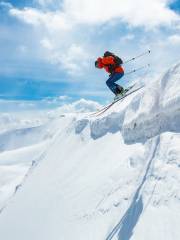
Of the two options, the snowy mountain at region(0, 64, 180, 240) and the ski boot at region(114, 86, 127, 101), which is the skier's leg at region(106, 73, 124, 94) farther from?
the snowy mountain at region(0, 64, 180, 240)

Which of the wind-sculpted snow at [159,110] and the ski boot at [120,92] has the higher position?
the ski boot at [120,92]

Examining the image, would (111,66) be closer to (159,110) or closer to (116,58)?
(116,58)

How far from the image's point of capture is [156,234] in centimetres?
1052

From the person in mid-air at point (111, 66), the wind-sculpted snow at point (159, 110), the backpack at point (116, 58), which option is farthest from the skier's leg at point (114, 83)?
the wind-sculpted snow at point (159, 110)

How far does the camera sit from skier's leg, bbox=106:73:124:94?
2222 centimetres

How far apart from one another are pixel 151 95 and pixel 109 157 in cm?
441

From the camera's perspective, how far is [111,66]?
2200 centimetres

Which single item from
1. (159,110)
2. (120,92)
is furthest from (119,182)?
(120,92)

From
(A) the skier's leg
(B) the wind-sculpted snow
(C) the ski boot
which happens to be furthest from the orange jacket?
(B) the wind-sculpted snow

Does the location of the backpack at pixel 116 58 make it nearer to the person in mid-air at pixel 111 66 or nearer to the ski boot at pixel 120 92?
the person in mid-air at pixel 111 66

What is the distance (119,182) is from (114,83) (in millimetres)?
8924

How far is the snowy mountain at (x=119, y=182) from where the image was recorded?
38.0ft

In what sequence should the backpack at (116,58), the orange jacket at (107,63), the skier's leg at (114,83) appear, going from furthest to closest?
the skier's leg at (114,83), the backpack at (116,58), the orange jacket at (107,63)

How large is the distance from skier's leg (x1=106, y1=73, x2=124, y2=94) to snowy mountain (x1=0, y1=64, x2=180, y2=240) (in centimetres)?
98
